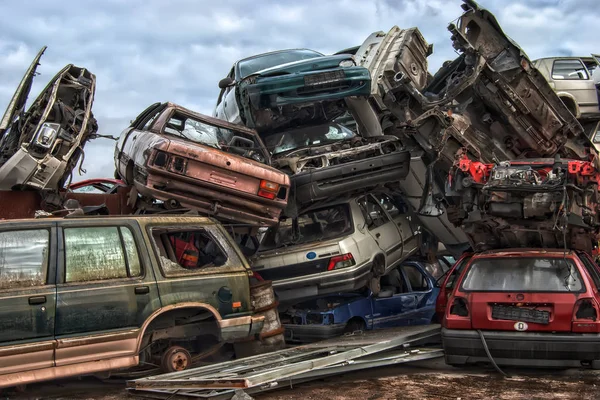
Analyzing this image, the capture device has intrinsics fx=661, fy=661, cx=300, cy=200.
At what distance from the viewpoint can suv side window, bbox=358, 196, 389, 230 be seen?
31.9 feet

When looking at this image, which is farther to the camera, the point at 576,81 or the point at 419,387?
the point at 576,81

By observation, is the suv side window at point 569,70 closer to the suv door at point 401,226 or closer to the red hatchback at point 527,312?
the suv door at point 401,226

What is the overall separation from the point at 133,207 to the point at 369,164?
3370 mm

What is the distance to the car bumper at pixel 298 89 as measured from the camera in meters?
9.82

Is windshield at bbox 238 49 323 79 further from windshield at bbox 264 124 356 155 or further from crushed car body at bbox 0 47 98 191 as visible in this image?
crushed car body at bbox 0 47 98 191

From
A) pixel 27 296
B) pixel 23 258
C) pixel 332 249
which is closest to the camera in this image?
pixel 27 296

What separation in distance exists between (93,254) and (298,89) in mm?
4826

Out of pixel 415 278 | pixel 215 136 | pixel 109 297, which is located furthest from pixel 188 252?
pixel 415 278

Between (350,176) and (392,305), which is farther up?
(350,176)

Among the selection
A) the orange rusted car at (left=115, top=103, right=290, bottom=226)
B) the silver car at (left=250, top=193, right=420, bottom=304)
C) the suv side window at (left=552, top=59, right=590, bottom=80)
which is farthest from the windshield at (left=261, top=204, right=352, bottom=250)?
the suv side window at (left=552, top=59, right=590, bottom=80)

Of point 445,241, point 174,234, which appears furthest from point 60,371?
point 445,241

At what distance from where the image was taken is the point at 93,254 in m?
6.00

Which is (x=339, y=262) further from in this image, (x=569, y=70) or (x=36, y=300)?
(x=569, y=70)

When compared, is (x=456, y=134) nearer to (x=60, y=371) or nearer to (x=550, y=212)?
(x=550, y=212)
